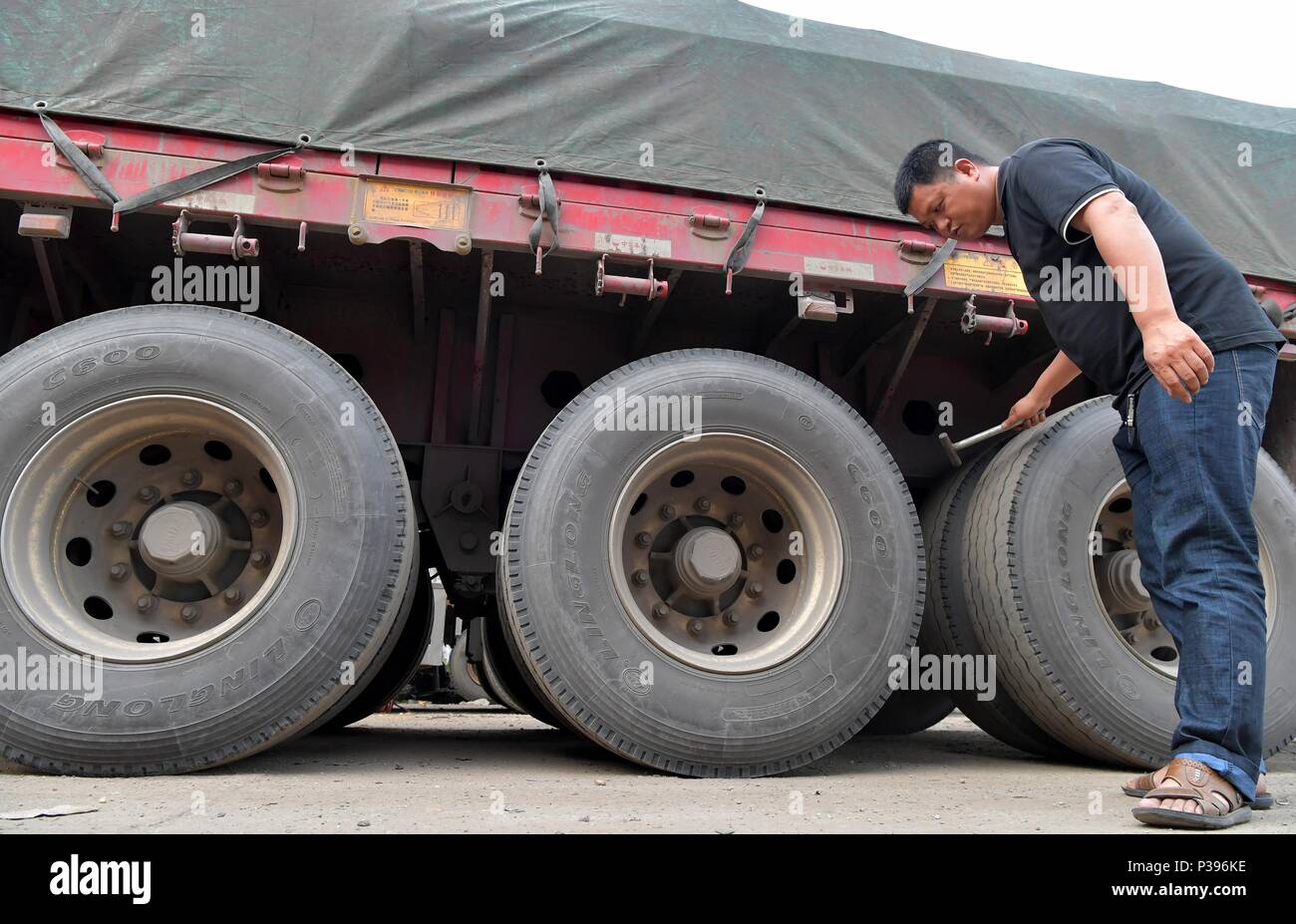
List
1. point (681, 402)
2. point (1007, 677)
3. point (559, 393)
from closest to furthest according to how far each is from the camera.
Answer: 1. point (681, 402)
2. point (1007, 677)
3. point (559, 393)

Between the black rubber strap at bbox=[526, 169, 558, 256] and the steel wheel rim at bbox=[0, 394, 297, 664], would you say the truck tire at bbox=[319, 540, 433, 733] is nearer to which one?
the steel wheel rim at bbox=[0, 394, 297, 664]

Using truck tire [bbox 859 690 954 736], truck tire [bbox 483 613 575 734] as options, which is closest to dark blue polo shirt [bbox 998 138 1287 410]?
truck tire [bbox 859 690 954 736]

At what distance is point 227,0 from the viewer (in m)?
3.11

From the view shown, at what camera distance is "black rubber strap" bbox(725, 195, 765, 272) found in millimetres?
3156

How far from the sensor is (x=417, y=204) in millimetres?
3037

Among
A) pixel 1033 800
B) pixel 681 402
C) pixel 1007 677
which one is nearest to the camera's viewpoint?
pixel 1033 800

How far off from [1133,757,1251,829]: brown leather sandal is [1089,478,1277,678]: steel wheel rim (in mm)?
1241

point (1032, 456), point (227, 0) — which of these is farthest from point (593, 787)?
point (227, 0)

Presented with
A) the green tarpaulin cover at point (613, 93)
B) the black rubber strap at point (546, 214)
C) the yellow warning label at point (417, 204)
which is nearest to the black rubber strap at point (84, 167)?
the green tarpaulin cover at point (613, 93)

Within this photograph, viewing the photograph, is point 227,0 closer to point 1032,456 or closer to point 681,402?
point 681,402

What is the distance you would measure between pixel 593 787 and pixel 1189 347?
1.82 meters

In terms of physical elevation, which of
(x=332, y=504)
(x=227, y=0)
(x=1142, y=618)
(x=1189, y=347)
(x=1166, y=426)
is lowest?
(x=1142, y=618)

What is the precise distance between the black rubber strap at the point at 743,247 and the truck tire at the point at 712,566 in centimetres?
31

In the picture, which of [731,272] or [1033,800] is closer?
[1033,800]
